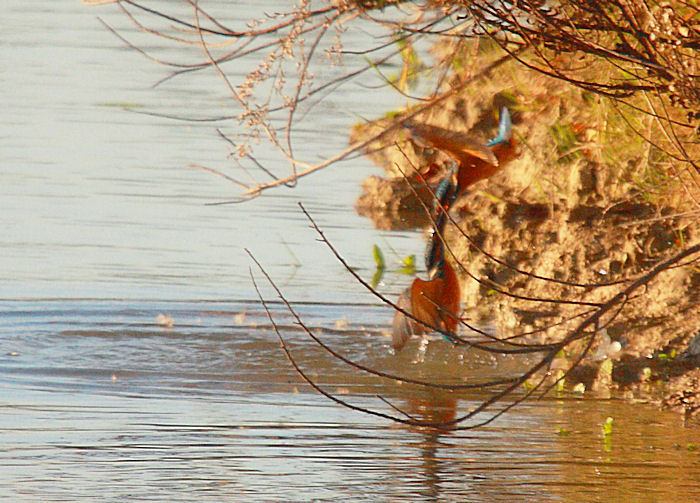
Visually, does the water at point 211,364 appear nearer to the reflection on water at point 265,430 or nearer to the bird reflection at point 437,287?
the reflection on water at point 265,430

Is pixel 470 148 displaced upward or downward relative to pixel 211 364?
upward

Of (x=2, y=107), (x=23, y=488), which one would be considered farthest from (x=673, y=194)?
(x=2, y=107)

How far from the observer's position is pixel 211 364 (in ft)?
19.2

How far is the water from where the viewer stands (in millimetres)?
4289

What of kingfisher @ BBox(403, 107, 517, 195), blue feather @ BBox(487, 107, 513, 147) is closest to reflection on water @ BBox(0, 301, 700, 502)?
kingfisher @ BBox(403, 107, 517, 195)

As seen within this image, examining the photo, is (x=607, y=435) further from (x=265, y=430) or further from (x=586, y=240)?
(x=586, y=240)

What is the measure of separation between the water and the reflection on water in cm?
1

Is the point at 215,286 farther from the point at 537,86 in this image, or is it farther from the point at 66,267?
the point at 537,86

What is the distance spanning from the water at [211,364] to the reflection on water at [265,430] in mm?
12

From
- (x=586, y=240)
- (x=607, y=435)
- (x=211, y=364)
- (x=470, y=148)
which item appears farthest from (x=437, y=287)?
(x=586, y=240)

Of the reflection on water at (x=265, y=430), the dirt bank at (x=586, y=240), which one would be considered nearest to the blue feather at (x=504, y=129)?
the dirt bank at (x=586, y=240)

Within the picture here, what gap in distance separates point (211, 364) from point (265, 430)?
111 cm

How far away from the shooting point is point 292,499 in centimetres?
404

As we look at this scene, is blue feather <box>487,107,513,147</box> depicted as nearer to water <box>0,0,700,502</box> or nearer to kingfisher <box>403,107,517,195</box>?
kingfisher <box>403,107,517,195</box>
